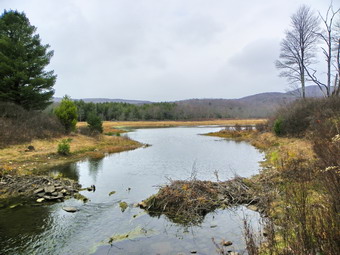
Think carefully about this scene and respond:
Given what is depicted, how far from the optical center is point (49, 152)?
19.2 metres

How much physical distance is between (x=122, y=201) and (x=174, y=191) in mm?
2186

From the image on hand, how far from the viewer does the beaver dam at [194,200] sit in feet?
28.2

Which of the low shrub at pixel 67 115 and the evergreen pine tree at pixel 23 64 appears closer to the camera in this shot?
the evergreen pine tree at pixel 23 64

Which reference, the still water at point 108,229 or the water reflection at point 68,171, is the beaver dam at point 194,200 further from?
the water reflection at point 68,171

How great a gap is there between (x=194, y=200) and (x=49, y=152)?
1410 cm

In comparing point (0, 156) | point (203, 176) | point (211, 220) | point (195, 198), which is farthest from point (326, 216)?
point (0, 156)

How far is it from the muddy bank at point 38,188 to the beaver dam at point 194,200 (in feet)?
11.5

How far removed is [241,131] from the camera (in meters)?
41.6

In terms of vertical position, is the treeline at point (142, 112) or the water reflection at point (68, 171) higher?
the treeline at point (142, 112)

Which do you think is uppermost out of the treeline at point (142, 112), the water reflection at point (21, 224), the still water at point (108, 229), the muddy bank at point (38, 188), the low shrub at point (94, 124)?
the treeline at point (142, 112)

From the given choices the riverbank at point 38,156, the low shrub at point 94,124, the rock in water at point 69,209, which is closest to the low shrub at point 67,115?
the riverbank at point 38,156

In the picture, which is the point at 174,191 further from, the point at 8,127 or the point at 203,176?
the point at 8,127

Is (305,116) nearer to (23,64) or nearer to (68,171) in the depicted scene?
(68,171)

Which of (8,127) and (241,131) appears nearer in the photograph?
(8,127)
